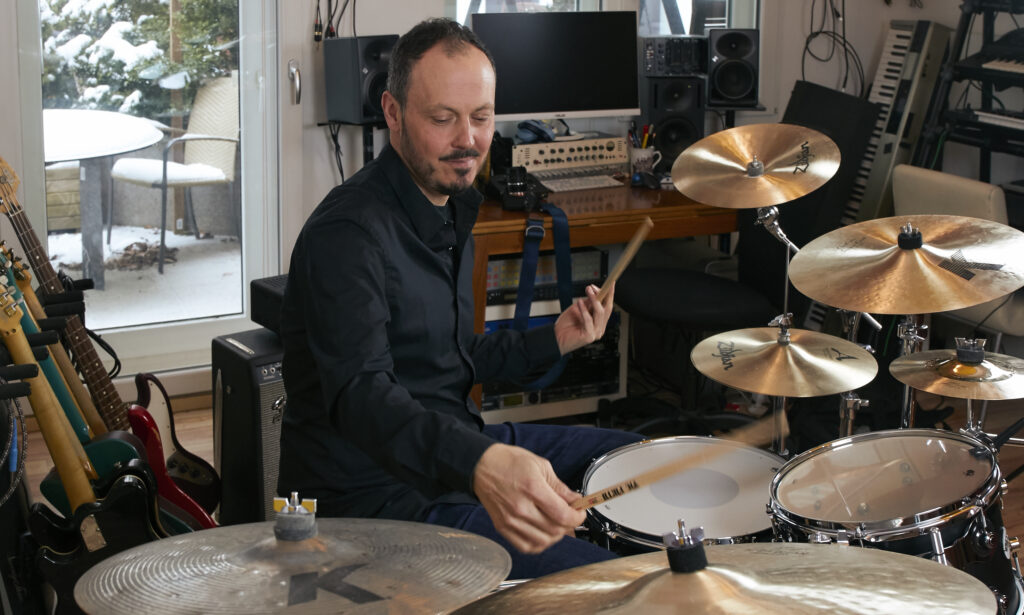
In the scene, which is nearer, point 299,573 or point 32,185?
point 299,573

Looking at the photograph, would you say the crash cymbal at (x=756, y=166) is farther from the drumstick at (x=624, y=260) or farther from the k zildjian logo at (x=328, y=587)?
the k zildjian logo at (x=328, y=587)

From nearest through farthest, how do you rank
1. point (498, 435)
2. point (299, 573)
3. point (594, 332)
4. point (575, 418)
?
point (299, 573)
point (594, 332)
point (498, 435)
point (575, 418)

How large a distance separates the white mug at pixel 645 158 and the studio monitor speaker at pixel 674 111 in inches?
2.0

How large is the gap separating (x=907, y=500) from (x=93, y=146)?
276 centimetres

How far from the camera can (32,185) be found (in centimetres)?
341

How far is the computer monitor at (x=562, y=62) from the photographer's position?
358 centimetres

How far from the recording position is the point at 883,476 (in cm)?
183

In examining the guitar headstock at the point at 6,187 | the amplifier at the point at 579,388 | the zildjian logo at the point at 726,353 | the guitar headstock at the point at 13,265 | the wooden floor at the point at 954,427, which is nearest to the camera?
the zildjian logo at the point at 726,353

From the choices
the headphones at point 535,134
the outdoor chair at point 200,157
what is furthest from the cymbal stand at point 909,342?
the outdoor chair at point 200,157

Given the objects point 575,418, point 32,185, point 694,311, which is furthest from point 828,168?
point 32,185

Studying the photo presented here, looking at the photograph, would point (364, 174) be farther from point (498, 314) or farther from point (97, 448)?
point (498, 314)

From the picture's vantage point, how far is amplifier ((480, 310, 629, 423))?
3.50m

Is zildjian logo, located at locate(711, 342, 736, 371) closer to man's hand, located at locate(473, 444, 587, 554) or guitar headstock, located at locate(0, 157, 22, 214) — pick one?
man's hand, located at locate(473, 444, 587, 554)

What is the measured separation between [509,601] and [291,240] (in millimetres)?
2817
